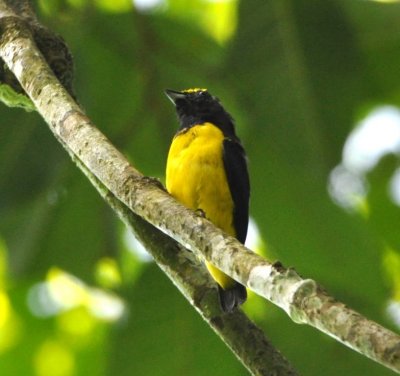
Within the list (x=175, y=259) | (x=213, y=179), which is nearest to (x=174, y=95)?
(x=213, y=179)

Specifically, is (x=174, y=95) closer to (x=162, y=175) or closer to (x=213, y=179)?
(x=162, y=175)

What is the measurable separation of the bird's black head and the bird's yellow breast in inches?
12.2

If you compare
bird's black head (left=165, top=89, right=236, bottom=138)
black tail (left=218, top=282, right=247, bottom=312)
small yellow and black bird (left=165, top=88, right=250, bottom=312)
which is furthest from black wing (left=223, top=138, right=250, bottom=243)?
black tail (left=218, top=282, right=247, bottom=312)

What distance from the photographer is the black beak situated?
186 inches

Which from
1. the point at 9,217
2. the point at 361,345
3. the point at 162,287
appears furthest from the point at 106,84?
the point at 361,345

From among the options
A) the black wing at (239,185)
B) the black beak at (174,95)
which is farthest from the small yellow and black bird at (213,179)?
the black beak at (174,95)

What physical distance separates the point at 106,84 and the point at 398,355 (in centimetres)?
331

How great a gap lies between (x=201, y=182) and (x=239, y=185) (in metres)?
0.18

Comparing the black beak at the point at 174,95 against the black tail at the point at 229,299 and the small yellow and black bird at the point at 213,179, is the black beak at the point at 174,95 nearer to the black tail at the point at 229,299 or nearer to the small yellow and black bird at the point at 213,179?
the small yellow and black bird at the point at 213,179

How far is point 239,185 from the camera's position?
442 centimetres

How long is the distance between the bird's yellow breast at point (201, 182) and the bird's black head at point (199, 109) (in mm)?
309

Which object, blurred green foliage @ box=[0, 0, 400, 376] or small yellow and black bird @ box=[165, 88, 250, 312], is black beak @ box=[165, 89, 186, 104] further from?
small yellow and black bird @ box=[165, 88, 250, 312]

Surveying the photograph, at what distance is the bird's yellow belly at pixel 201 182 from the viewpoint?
14.6 feet

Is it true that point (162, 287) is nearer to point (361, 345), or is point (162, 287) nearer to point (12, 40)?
point (12, 40)
